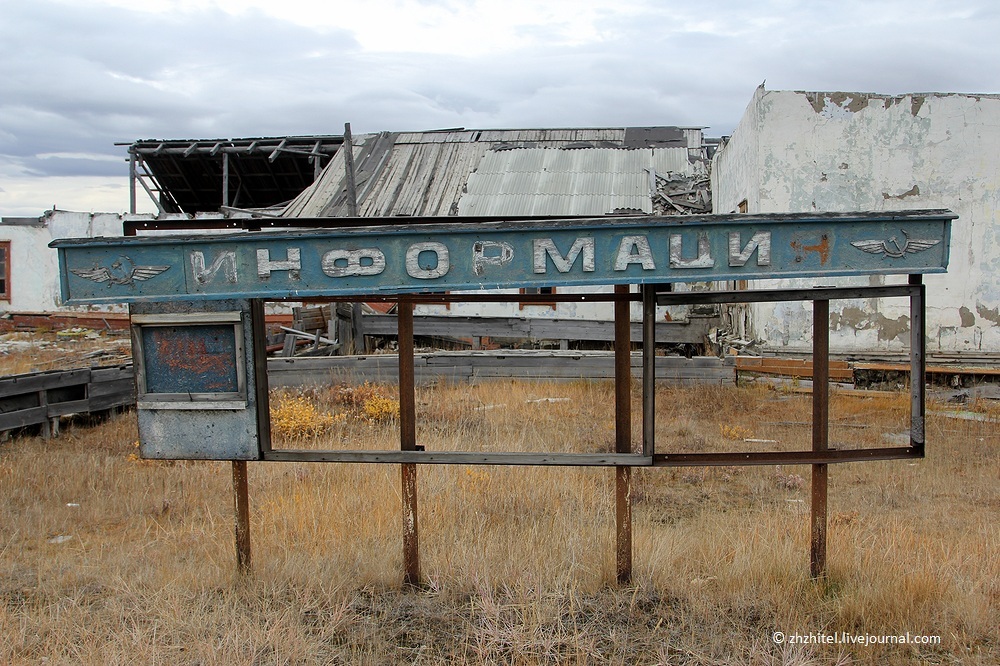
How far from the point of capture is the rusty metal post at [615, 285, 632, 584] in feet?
Result: 11.7

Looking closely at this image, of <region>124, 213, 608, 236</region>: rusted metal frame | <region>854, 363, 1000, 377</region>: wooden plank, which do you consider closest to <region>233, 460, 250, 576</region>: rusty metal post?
<region>124, 213, 608, 236</region>: rusted metal frame

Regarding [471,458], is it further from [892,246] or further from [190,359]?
[892,246]

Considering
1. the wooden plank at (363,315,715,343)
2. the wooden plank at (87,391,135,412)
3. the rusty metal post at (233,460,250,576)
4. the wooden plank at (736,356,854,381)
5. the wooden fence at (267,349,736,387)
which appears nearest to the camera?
the rusty metal post at (233,460,250,576)

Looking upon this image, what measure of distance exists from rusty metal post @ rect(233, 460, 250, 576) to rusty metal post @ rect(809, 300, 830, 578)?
2.85 m

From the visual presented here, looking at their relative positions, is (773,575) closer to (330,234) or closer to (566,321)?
(330,234)

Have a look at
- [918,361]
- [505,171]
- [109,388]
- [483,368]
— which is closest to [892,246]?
[918,361]

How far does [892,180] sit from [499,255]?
36.5 ft

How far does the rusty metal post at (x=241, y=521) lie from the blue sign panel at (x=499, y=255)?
0.99 meters

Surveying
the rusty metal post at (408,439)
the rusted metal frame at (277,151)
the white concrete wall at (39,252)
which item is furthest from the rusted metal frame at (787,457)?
the rusted metal frame at (277,151)

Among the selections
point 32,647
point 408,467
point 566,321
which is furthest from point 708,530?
point 566,321

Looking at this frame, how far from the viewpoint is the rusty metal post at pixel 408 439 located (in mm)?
3613

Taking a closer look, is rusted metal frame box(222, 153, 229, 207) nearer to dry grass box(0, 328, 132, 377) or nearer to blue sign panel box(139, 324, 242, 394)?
dry grass box(0, 328, 132, 377)

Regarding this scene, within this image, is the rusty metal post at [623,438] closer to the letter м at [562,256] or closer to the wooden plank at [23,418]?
the letter м at [562,256]

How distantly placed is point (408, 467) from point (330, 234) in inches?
48.7
